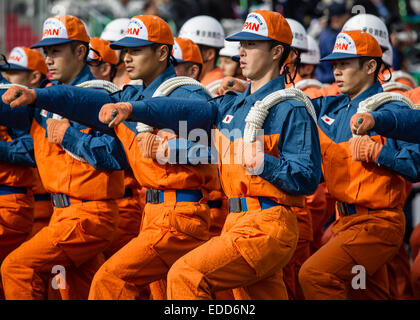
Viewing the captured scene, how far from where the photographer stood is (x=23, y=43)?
15.8 meters

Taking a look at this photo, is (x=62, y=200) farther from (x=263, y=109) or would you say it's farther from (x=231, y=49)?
(x=231, y=49)

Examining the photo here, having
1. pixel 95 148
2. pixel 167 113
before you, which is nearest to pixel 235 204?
pixel 167 113

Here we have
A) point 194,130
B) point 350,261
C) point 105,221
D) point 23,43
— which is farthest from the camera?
point 23,43

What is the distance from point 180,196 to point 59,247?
44.7 inches

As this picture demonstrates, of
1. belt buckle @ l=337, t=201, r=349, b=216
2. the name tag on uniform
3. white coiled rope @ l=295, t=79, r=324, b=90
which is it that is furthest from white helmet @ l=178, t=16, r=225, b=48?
belt buckle @ l=337, t=201, r=349, b=216

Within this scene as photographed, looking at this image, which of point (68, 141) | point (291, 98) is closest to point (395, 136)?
point (291, 98)

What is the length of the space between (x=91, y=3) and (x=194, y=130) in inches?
450

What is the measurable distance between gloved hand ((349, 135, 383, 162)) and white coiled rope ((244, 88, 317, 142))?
737 mm

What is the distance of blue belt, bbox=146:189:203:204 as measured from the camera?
20.3 feet

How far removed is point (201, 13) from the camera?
1546 centimetres

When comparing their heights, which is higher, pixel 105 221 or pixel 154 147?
pixel 154 147

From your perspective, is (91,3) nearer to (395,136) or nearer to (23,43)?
(23,43)

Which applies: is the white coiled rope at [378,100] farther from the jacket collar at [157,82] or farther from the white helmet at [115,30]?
the white helmet at [115,30]
